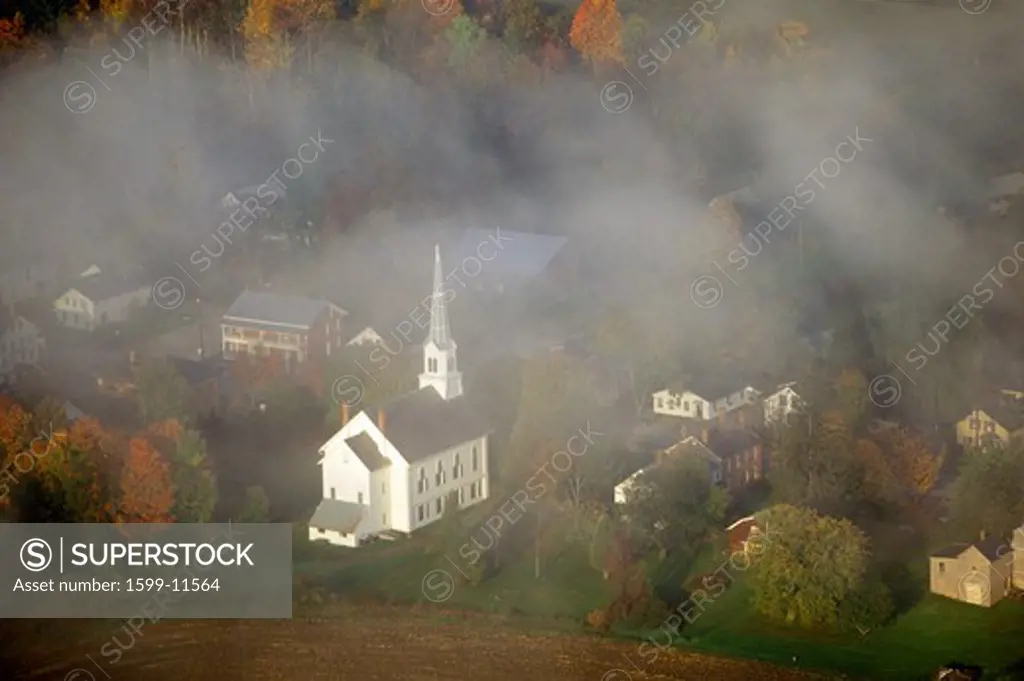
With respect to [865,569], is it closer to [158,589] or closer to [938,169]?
[938,169]

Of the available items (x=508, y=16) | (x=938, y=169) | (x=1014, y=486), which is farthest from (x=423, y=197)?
(x=1014, y=486)

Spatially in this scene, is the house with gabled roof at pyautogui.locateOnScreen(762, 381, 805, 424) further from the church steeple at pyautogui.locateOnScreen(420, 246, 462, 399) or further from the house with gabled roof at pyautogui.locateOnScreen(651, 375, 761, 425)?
the church steeple at pyautogui.locateOnScreen(420, 246, 462, 399)

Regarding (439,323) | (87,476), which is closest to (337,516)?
(439,323)

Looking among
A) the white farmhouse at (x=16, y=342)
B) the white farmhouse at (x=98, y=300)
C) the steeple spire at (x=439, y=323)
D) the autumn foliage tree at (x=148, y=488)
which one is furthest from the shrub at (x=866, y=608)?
the white farmhouse at (x=16, y=342)

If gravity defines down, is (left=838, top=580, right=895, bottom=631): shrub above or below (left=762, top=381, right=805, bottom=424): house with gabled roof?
below

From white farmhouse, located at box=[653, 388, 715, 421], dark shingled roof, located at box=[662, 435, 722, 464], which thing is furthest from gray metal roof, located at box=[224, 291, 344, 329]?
dark shingled roof, located at box=[662, 435, 722, 464]

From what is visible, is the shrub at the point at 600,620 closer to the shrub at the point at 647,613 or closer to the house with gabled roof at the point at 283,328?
the shrub at the point at 647,613
